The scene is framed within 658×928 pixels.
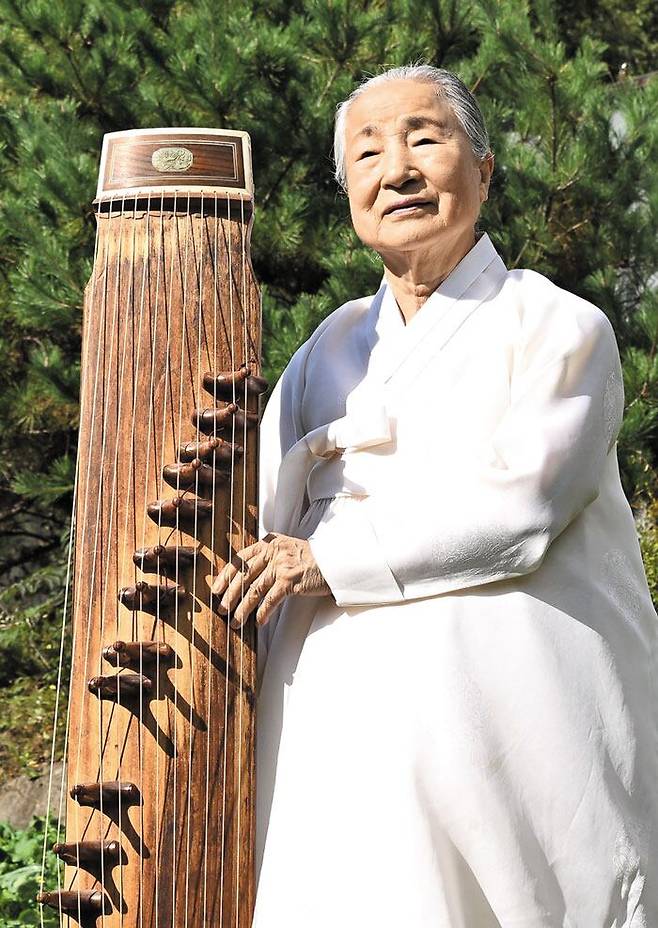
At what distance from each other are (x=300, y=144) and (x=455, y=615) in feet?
12.5

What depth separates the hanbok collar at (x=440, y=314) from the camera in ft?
7.19

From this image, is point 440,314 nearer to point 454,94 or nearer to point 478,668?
point 454,94

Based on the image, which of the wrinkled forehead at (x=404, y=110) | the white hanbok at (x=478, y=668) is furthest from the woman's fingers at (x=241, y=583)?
the wrinkled forehead at (x=404, y=110)

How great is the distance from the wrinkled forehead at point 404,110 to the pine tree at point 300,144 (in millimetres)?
2738

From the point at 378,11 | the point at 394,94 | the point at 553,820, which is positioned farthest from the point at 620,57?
the point at 553,820

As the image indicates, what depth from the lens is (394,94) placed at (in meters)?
2.20

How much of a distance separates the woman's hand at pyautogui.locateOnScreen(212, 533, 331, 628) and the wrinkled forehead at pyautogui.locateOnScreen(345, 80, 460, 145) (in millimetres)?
713

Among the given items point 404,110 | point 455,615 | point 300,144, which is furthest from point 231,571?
point 300,144

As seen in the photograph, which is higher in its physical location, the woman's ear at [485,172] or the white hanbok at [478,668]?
the woman's ear at [485,172]

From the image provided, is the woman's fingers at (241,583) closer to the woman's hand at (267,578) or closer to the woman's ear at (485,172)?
the woman's hand at (267,578)

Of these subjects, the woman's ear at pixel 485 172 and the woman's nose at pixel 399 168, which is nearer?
the woman's nose at pixel 399 168

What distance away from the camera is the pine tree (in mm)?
5203

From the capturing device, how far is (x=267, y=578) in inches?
81.7

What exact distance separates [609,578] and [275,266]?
368 cm
